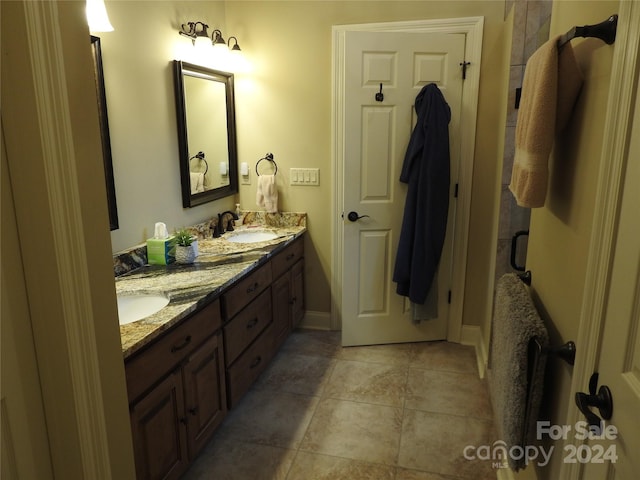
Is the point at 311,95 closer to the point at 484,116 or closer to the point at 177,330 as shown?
the point at 484,116

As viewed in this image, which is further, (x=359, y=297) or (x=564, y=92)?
(x=359, y=297)

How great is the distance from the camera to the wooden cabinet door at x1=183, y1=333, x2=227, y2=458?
185 cm

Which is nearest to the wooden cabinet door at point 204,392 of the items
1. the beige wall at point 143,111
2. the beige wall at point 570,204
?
the beige wall at point 143,111

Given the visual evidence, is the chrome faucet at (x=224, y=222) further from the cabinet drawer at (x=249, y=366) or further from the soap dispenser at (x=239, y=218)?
the cabinet drawer at (x=249, y=366)

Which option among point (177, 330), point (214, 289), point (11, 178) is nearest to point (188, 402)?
point (177, 330)

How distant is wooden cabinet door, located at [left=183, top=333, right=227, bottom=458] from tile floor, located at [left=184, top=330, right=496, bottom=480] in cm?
19

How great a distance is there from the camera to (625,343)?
866 mm

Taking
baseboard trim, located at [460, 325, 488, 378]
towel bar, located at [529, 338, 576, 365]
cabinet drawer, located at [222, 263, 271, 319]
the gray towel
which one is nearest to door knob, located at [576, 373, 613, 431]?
towel bar, located at [529, 338, 576, 365]

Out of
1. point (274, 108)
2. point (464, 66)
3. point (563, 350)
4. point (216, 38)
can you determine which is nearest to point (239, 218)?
point (274, 108)

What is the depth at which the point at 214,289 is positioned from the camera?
1.93m

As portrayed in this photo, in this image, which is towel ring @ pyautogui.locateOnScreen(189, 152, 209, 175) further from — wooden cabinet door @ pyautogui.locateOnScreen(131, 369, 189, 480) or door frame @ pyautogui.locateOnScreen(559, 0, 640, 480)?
door frame @ pyautogui.locateOnScreen(559, 0, 640, 480)

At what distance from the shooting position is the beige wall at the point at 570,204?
3.46 feet

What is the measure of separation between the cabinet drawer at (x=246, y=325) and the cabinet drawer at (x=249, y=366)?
5 centimetres

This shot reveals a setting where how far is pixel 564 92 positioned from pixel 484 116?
5.81ft
